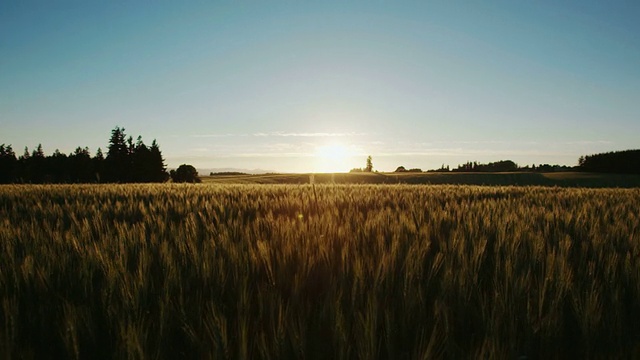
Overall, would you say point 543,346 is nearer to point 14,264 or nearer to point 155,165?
point 14,264

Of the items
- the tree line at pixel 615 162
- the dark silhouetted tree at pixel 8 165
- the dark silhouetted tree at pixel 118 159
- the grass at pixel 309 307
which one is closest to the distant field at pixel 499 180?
the tree line at pixel 615 162

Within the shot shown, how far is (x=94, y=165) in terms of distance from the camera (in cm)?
7888

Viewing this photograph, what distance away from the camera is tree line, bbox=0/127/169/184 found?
243 feet

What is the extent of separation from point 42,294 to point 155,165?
81.2m

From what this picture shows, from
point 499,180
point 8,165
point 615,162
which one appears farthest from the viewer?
point 8,165

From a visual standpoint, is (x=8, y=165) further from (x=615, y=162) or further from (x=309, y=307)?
(x=615, y=162)

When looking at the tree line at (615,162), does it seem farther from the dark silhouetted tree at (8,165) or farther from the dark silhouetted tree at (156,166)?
the dark silhouetted tree at (8,165)

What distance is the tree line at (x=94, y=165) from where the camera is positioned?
7394 centimetres

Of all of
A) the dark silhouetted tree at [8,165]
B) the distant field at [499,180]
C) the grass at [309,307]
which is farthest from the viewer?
the dark silhouetted tree at [8,165]

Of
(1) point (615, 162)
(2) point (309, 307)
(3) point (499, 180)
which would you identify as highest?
(1) point (615, 162)

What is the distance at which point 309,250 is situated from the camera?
1.87 metres

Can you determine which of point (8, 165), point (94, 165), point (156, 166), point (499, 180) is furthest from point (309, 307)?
point (8, 165)

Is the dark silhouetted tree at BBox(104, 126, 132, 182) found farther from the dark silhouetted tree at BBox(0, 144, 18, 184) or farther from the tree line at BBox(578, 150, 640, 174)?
the tree line at BBox(578, 150, 640, 174)

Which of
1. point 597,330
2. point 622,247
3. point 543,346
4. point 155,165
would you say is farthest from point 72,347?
point 155,165
